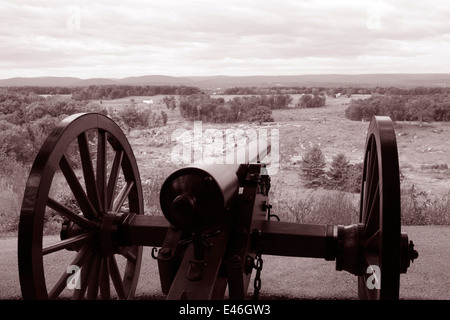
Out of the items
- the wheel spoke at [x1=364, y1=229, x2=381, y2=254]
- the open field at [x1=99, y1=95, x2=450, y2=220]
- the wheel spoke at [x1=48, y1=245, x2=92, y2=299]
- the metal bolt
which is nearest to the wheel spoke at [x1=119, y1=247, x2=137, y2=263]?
the wheel spoke at [x1=48, y1=245, x2=92, y2=299]

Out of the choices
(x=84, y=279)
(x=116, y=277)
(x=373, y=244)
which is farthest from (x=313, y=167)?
(x=84, y=279)

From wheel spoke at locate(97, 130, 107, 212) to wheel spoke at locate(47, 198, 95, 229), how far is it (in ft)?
0.68

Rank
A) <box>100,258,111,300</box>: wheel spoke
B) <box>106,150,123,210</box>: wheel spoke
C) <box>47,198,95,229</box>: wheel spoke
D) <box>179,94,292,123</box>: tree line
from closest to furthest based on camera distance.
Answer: <box>47,198,95,229</box>: wheel spoke
<box>100,258,111,300</box>: wheel spoke
<box>106,150,123,210</box>: wheel spoke
<box>179,94,292,123</box>: tree line

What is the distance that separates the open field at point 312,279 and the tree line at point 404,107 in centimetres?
318

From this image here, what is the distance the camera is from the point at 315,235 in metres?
2.70

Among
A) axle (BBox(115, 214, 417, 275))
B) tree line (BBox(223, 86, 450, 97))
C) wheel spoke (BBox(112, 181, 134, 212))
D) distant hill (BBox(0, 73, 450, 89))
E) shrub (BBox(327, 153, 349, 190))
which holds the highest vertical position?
distant hill (BBox(0, 73, 450, 89))

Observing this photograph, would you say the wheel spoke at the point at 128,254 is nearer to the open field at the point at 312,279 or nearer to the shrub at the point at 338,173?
the open field at the point at 312,279

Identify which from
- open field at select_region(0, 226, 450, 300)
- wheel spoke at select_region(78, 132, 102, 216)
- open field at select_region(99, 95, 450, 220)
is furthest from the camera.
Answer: open field at select_region(99, 95, 450, 220)

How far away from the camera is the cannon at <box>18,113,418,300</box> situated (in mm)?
2123

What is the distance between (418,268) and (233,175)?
2.44 metres

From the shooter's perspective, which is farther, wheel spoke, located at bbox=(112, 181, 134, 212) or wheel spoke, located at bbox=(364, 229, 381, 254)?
wheel spoke, located at bbox=(112, 181, 134, 212)

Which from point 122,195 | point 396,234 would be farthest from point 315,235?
point 122,195

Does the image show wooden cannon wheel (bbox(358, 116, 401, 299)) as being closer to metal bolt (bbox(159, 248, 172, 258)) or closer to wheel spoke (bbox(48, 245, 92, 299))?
metal bolt (bbox(159, 248, 172, 258))

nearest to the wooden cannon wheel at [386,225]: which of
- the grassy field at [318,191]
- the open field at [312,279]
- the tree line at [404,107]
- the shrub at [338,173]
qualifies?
the open field at [312,279]
